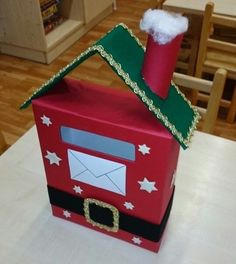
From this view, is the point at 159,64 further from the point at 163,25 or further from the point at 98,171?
the point at 98,171

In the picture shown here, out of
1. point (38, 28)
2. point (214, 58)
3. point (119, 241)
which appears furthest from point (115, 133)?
point (38, 28)

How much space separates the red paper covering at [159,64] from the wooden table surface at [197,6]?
4.86 feet

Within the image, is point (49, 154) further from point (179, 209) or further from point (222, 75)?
point (222, 75)

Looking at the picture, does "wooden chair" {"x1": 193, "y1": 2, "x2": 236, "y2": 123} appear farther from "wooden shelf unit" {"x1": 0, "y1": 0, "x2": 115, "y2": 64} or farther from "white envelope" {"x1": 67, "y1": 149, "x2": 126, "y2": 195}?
"white envelope" {"x1": 67, "y1": 149, "x2": 126, "y2": 195}

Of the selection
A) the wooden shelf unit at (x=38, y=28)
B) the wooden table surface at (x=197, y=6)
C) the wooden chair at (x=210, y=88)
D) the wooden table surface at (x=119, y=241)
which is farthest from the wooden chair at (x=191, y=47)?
the wooden table surface at (x=119, y=241)

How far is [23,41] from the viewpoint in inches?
92.9

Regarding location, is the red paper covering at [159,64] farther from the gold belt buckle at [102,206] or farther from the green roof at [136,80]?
the gold belt buckle at [102,206]

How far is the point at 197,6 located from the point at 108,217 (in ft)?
5.08

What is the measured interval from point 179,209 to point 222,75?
0.38 metres

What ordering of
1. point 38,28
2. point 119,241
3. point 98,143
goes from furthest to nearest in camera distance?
point 38,28, point 119,241, point 98,143

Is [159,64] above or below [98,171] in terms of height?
above

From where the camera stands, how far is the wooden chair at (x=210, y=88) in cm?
88

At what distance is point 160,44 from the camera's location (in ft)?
1.41

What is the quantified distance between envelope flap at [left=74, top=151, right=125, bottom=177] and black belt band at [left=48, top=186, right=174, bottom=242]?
0.08 m
